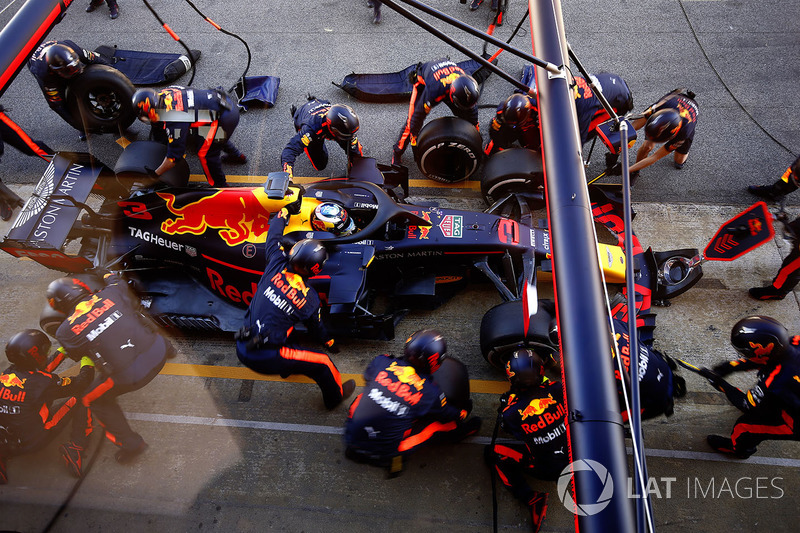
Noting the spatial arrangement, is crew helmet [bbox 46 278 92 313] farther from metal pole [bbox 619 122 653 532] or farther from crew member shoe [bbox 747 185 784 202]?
crew member shoe [bbox 747 185 784 202]

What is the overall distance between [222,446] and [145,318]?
1.41 m

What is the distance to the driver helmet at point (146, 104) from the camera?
5693mm

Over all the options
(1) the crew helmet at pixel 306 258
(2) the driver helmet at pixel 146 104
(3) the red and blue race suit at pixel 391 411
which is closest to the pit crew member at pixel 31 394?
(1) the crew helmet at pixel 306 258

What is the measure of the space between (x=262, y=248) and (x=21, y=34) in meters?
2.64

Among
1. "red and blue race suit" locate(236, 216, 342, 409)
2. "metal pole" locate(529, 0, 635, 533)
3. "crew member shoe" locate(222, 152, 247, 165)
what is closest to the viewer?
"metal pole" locate(529, 0, 635, 533)

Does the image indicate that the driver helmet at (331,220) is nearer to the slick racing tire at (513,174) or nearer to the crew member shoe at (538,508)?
the slick racing tire at (513,174)

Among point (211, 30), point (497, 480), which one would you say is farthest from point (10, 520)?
point (211, 30)

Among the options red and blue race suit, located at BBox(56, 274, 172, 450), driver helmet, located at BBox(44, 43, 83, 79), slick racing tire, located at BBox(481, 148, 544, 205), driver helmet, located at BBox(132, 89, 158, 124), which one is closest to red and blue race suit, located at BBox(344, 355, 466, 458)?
red and blue race suit, located at BBox(56, 274, 172, 450)

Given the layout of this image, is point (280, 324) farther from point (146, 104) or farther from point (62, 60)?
point (62, 60)

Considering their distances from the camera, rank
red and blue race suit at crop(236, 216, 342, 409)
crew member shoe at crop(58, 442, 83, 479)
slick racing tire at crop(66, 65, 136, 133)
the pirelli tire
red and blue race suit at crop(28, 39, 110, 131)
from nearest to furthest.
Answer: red and blue race suit at crop(236, 216, 342, 409), crew member shoe at crop(58, 442, 83, 479), the pirelli tire, red and blue race suit at crop(28, 39, 110, 131), slick racing tire at crop(66, 65, 136, 133)

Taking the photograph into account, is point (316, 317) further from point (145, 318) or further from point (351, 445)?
point (145, 318)

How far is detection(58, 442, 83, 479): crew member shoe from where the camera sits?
4.40m

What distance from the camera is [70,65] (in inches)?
251

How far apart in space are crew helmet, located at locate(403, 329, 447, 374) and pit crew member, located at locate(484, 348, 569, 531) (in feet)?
1.79
